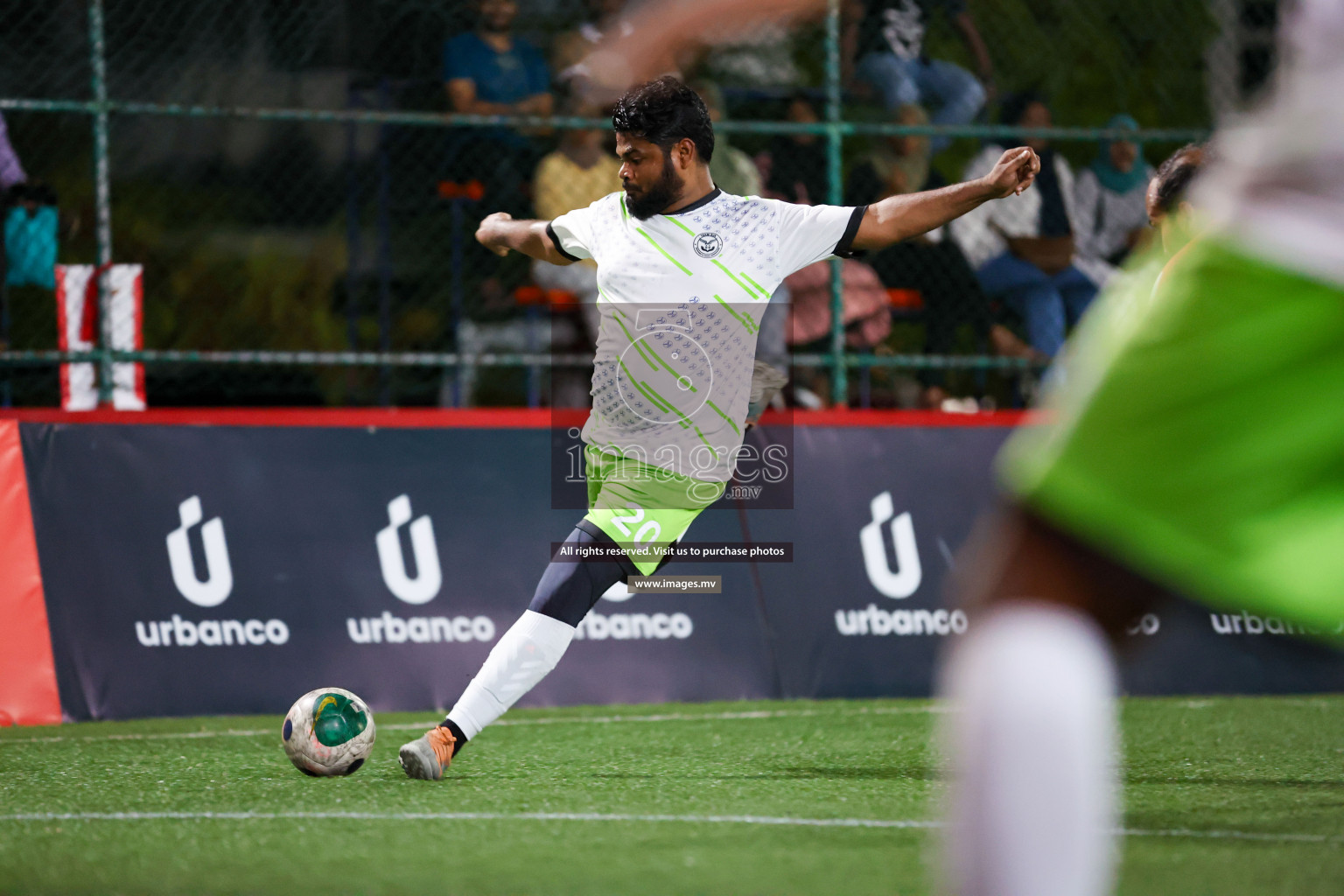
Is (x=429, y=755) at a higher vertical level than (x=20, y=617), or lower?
lower

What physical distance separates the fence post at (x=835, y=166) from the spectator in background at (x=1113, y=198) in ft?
6.09

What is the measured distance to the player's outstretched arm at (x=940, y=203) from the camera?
193 inches

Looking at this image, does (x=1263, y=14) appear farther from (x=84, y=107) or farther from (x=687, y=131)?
(x=84, y=107)

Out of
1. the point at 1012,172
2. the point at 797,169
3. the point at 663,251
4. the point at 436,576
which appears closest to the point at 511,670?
the point at 663,251

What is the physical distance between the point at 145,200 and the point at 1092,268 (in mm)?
5494

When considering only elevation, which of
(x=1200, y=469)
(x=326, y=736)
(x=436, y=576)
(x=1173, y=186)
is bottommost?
(x=326, y=736)

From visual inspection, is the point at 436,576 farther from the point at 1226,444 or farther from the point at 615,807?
the point at 1226,444

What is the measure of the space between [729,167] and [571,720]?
3.52 meters

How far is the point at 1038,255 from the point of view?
936 cm

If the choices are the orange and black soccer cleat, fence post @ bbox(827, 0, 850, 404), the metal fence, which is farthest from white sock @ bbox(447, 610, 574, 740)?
fence post @ bbox(827, 0, 850, 404)

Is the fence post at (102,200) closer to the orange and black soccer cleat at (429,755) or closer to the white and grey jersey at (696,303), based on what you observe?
the white and grey jersey at (696,303)

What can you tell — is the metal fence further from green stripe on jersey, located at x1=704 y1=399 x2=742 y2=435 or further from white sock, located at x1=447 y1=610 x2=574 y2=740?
white sock, located at x1=447 y1=610 x2=574 y2=740

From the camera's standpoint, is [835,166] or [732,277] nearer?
[732,277]

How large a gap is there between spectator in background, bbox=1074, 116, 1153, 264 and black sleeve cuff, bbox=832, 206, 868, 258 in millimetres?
4471
